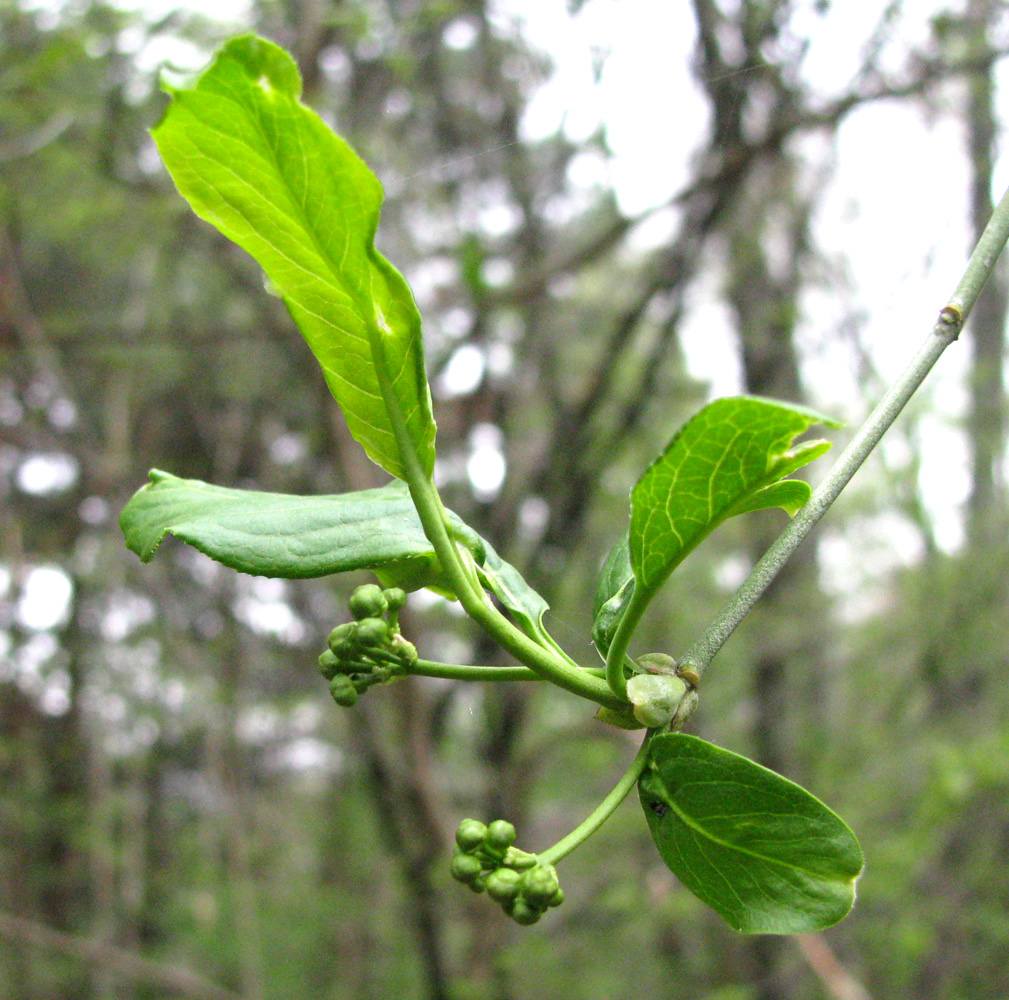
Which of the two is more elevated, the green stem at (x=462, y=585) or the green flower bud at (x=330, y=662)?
the green stem at (x=462, y=585)

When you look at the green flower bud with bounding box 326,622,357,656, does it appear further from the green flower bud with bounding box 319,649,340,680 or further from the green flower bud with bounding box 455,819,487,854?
the green flower bud with bounding box 455,819,487,854

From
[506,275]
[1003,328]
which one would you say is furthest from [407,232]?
[1003,328]

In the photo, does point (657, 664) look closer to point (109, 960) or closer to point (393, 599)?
point (393, 599)

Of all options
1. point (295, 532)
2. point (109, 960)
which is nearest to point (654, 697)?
point (295, 532)

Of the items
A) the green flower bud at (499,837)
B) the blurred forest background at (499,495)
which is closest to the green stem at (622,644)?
the green flower bud at (499,837)

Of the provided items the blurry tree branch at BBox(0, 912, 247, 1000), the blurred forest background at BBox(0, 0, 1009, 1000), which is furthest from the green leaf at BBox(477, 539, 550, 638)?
the blurry tree branch at BBox(0, 912, 247, 1000)

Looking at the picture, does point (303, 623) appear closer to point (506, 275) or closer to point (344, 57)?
point (506, 275)

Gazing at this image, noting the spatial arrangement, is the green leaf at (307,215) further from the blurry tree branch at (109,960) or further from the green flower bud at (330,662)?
the blurry tree branch at (109,960)
